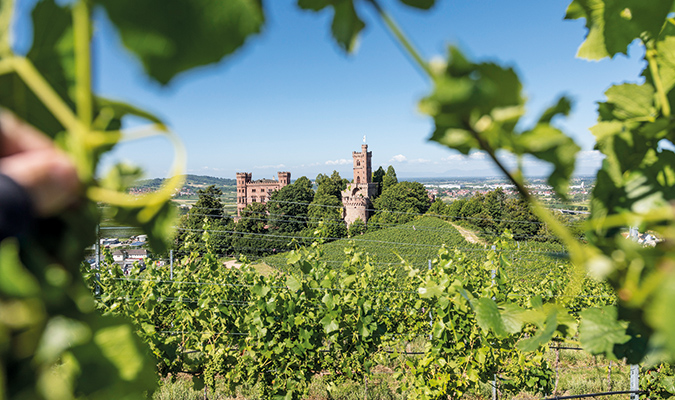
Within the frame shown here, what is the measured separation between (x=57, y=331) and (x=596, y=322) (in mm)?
435

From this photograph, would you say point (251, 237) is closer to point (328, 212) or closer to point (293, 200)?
point (328, 212)

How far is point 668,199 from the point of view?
308 mm

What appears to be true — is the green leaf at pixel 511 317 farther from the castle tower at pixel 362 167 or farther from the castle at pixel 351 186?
the castle tower at pixel 362 167

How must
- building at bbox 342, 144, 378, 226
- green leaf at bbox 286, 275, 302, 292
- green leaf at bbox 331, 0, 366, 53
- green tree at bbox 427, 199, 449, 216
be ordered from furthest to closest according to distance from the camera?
green tree at bbox 427, 199, 449, 216 → building at bbox 342, 144, 378, 226 → green leaf at bbox 286, 275, 302, 292 → green leaf at bbox 331, 0, 366, 53

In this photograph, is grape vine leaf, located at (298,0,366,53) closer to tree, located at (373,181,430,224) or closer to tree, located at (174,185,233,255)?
tree, located at (174,185,233,255)

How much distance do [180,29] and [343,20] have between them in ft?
0.41

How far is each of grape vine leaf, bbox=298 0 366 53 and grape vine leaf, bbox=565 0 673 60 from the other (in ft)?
0.93

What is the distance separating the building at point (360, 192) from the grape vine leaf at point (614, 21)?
73.3 feet

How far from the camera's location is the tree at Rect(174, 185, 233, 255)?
4039mm

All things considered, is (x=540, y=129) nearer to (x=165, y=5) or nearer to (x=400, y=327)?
(x=165, y=5)

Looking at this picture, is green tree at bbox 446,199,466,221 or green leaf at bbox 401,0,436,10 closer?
green leaf at bbox 401,0,436,10

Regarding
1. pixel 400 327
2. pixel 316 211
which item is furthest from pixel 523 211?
pixel 400 327

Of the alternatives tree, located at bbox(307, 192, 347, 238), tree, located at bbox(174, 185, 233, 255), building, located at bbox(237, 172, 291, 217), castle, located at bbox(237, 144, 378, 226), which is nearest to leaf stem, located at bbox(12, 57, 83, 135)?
tree, located at bbox(174, 185, 233, 255)

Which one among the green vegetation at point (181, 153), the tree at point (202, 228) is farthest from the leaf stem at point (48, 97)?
the tree at point (202, 228)
